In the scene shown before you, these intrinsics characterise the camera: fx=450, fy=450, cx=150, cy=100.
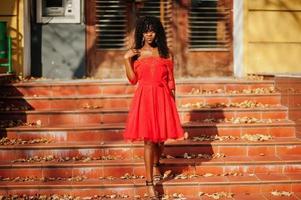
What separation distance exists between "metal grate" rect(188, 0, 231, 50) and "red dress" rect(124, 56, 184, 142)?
15.4ft

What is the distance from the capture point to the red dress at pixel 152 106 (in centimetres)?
541

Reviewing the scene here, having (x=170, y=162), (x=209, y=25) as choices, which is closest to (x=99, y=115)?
(x=170, y=162)

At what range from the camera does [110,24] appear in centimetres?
998

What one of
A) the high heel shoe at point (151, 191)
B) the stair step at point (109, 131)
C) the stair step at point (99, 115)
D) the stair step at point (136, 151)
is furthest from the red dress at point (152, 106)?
the stair step at point (99, 115)

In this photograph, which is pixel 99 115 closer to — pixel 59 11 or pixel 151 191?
pixel 151 191

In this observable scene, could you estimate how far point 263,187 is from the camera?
226 inches

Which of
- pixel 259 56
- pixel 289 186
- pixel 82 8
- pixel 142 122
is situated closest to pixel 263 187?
pixel 289 186

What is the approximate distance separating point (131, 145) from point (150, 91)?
1.30 meters

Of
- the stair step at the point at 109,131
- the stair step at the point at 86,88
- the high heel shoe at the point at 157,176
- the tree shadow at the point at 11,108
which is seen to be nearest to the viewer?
the high heel shoe at the point at 157,176

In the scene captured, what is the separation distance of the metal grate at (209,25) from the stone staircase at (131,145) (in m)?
2.17

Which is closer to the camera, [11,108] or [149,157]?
[149,157]

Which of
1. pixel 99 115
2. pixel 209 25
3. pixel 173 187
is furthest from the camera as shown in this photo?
pixel 209 25

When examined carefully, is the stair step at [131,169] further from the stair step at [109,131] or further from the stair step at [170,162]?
the stair step at [109,131]

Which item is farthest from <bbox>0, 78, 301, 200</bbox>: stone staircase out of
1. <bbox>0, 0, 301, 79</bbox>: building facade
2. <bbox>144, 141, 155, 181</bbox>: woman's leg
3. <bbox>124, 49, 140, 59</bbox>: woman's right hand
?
<bbox>0, 0, 301, 79</bbox>: building facade
